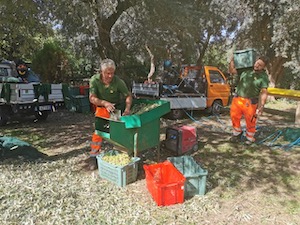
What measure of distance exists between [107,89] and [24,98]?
4395 millimetres

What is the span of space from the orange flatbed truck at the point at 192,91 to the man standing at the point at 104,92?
463 cm

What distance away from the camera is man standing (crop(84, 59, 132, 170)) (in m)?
4.47

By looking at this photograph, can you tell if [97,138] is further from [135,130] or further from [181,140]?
[181,140]

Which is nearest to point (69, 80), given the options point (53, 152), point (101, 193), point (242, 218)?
point (53, 152)

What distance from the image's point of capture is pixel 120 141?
422cm

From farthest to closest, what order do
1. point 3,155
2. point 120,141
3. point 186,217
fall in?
point 3,155
point 120,141
point 186,217

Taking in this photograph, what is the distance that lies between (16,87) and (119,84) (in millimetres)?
4460

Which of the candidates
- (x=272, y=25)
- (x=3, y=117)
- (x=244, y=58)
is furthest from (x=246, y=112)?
(x=272, y=25)

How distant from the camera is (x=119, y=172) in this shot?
404 cm

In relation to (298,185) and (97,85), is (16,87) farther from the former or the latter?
(298,185)

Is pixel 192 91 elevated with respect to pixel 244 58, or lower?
lower

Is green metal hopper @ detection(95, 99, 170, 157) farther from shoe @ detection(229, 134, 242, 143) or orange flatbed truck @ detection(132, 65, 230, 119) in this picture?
orange flatbed truck @ detection(132, 65, 230, 119)

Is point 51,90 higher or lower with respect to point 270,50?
lower

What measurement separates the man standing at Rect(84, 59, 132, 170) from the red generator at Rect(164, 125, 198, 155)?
1.31 meters
